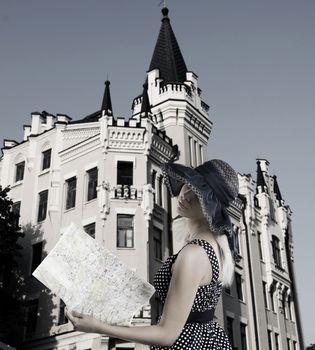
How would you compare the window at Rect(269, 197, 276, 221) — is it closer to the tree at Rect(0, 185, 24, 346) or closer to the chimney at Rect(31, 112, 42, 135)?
the chimney at Rect(31, 112, 42, 135)

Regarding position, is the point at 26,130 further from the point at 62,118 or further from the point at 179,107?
the point at 179,107

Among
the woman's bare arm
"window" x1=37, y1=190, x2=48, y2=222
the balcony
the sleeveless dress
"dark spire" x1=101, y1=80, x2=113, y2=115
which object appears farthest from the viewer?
"window" x1=37, y1=190, x2=48, y2=222

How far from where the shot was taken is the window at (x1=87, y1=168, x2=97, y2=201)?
24938mm

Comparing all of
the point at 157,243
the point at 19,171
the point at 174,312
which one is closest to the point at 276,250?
the point at 157,243

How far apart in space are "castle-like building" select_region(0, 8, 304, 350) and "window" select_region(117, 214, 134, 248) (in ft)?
0.15

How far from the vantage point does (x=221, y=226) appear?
10.5 feet

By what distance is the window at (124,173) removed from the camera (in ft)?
81.6

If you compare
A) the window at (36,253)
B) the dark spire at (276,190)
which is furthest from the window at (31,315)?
the dark spire at (276,190)

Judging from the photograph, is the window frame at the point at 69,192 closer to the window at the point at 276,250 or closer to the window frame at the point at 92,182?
the window frame at the point at 92,182

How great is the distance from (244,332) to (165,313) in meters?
28.0

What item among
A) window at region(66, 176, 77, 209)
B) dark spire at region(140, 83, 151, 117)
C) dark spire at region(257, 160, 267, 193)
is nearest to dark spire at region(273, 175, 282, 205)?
dark spire at region(257, 160, 267, 193)

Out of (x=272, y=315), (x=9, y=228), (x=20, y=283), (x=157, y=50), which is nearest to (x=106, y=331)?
(x=9, y=228)

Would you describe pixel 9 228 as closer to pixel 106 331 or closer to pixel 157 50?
pixel 157 50

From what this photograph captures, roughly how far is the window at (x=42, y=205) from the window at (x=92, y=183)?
9.77 feet
